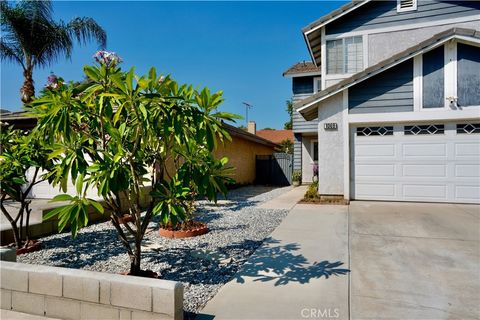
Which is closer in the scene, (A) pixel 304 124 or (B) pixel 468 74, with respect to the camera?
(B) pixel 468 74

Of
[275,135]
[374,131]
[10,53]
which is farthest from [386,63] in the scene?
[275,135]

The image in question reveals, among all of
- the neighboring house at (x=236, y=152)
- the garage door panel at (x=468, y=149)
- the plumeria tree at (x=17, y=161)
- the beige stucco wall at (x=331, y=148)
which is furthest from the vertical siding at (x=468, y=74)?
the plumeria tree at (x=17, y=161)

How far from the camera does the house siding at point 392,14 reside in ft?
31.3

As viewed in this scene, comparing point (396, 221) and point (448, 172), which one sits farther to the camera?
point (448, 172)

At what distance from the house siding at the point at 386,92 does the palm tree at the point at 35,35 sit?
1226cm

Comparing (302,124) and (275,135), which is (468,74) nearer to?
(302,124)

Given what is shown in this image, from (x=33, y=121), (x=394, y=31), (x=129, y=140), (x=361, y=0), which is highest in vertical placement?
(x=361, y=0)

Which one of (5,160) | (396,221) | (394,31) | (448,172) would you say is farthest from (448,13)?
(5,160)

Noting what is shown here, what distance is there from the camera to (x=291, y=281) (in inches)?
140

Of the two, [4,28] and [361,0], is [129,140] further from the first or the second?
[4,28]

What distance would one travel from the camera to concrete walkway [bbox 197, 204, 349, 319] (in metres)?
2.90

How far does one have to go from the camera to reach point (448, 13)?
9.60 m

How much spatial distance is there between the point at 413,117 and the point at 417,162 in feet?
4.35

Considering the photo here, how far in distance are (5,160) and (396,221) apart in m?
7.47
